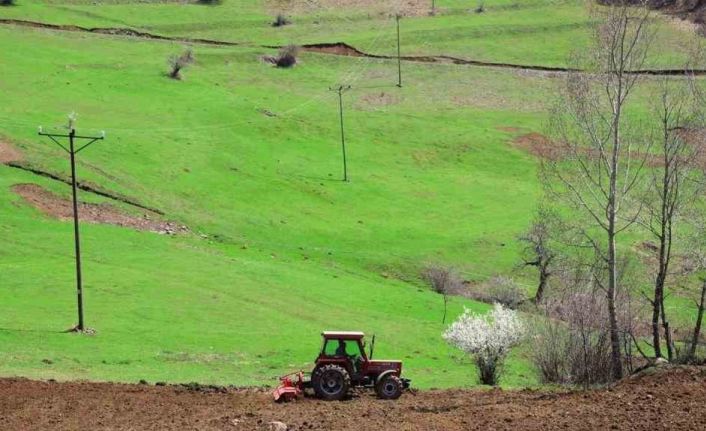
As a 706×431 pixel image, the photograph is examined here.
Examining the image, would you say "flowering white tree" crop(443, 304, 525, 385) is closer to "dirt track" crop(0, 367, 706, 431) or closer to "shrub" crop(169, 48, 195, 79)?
"dirt track" crop(0, 367, 706, 431)

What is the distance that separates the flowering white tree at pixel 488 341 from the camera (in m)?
45.6

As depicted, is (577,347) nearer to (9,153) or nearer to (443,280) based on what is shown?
(443,280)

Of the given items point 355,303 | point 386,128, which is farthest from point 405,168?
point 355,303

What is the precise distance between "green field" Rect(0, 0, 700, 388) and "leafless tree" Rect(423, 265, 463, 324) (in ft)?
3.93

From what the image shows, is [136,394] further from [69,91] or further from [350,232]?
[69,91]

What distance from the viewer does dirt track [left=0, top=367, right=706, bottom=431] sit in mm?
28500

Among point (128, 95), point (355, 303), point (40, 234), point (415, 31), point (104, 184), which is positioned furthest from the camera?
point (415, 31)

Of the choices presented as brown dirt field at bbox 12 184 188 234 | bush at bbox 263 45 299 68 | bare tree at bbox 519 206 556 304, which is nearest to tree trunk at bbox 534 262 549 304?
bare tree at bbox 519 206 556 304

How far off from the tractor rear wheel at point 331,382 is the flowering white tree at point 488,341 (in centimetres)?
1278

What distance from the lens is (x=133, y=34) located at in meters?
130

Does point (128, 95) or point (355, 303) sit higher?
point (128, 95)

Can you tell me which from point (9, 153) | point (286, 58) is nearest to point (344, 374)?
point (9, 153)

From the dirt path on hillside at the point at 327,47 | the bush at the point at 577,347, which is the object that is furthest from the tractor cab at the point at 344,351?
the dirt path on hillside at the point at 327,47

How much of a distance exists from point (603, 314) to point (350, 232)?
36075 mm
